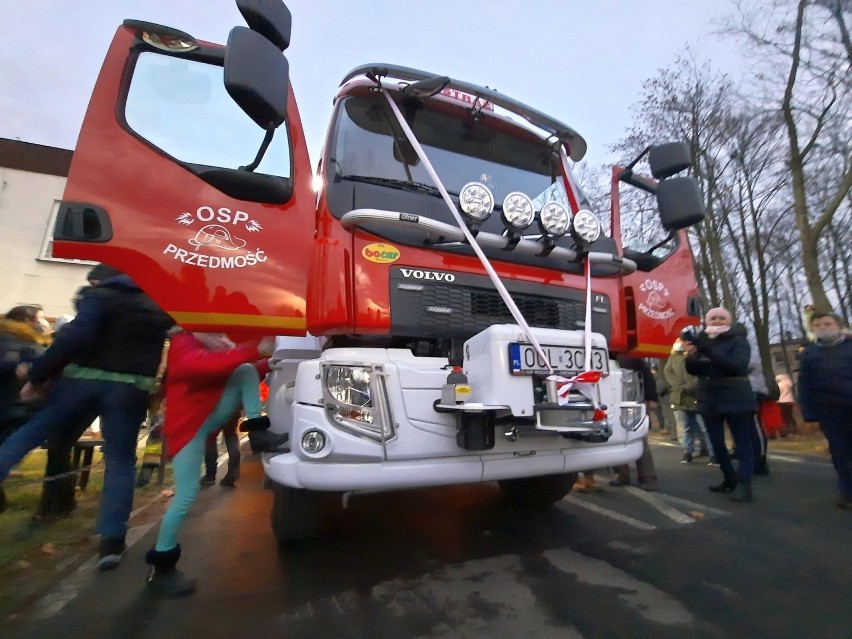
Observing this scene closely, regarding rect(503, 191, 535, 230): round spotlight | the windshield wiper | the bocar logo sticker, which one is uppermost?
the windshield wiper

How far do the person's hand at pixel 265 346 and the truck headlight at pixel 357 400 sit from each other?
1.17 ft

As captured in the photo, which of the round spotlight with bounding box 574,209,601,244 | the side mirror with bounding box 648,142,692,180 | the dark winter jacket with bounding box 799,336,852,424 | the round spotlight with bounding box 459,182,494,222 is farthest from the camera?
the dark winter jacket with bounding box 799,336,852,424

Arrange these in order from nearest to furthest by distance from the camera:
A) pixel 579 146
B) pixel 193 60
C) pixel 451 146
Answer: pixel 193 60 < pixel 451 146 < pixel 579 146

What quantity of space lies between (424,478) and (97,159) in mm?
2332

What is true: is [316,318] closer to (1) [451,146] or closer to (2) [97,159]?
(2) [97,159]

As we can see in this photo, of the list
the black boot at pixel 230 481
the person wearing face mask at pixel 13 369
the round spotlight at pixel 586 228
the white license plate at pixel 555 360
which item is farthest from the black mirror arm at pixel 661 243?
the black boot at pixel 230 481

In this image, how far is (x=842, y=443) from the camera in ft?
13.9

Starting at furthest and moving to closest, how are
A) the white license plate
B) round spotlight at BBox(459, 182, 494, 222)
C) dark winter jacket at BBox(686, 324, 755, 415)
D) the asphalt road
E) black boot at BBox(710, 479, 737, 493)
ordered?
black boot at BBox(710, 479, 737, 493) < dark winter jacket at BBox(686, 324, 755, 415) < round spotlight at BBox(459, 182, 494, 222) < the white license plate < the asphalt road

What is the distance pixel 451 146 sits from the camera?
3.70 metres

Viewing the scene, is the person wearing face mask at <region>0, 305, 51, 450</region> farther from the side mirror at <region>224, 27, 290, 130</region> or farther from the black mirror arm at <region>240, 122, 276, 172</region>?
the side mirror at <region>224, 27, 290, 130</region>

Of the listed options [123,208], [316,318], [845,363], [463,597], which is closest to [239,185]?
[123,208]

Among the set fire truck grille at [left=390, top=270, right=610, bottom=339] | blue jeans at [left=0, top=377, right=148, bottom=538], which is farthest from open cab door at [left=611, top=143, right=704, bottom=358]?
blue jeans at [left=0, top=377, right=148, bottom=538]

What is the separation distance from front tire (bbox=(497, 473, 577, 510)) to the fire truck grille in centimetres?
148

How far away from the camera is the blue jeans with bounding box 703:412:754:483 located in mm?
4535
